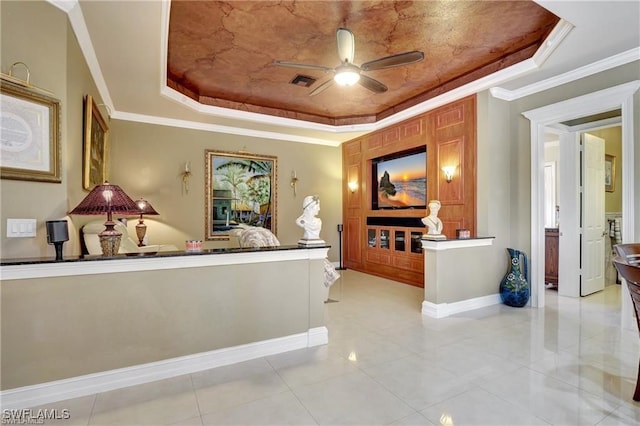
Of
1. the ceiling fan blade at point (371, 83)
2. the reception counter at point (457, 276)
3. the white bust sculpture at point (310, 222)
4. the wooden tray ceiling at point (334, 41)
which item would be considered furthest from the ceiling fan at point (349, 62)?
the reception counter at point (457, 276)

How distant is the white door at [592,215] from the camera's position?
4.55 m

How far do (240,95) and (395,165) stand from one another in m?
2.99

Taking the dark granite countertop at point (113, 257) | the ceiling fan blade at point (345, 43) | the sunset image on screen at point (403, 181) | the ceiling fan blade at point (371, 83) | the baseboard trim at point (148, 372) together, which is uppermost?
the ceiling fan blade at point (345, 43)

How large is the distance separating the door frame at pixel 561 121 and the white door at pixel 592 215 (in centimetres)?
102

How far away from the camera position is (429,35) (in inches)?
132

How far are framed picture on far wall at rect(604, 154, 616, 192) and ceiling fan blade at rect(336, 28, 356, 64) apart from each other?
18.1 ft

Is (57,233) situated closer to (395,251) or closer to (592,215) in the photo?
(395,251)

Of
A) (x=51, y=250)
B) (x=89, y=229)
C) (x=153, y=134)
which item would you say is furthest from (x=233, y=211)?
(x=51, y=250)

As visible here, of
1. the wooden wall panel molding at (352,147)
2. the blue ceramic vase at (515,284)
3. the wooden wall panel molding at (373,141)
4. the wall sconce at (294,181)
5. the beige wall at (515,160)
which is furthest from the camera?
the wooden wall panel molding at (352,147)

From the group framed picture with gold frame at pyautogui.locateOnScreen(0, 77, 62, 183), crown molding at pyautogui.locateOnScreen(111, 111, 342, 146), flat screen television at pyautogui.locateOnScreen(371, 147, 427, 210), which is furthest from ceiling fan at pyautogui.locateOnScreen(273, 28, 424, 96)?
crown molding at pyautogui.locateOnScreen(111, 111, 342, 146)

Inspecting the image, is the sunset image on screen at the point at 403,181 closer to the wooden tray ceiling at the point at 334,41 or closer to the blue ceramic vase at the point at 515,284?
the wooden tray ceiling at the point at 334,41

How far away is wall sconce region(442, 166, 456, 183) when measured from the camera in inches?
179

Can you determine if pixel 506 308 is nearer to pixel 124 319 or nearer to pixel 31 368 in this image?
pixel 124 319

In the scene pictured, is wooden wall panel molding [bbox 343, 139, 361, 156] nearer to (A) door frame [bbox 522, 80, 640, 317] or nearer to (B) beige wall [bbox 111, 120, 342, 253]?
(B) beige wall [bbox 111, 120, 342, 253]
